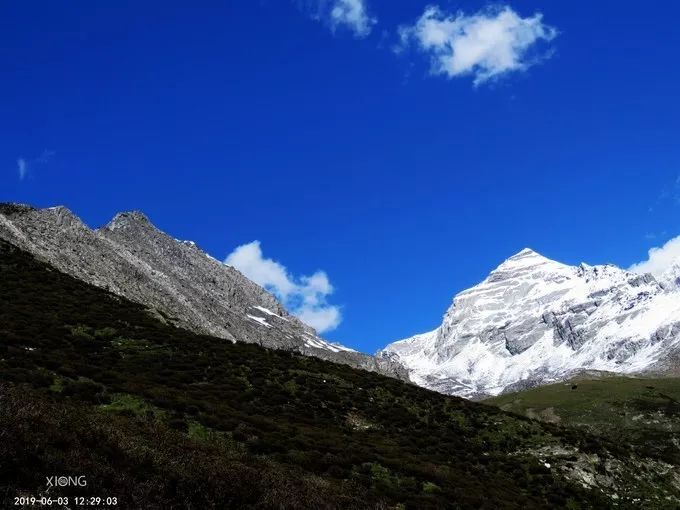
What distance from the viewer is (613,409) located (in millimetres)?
160125

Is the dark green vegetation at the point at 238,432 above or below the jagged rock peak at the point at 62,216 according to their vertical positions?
below

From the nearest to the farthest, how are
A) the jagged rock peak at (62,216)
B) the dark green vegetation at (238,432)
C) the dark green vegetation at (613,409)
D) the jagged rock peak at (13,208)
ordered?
1. the dark green vegetation at (238,432)
2. the jagged rock peak at (13,208)
3. the jagged rock peak at (62,216)
4. the dark green vegetation at (613,409)

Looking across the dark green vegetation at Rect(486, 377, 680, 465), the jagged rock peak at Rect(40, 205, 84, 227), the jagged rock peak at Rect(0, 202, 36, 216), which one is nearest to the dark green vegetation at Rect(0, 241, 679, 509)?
the jagged rock peak at Rect(0, 202, 36, 216)

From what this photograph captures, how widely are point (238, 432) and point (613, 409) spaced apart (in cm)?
16010

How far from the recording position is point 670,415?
504 feet

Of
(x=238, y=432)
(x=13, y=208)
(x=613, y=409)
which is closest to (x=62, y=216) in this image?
(x=13, y=208)

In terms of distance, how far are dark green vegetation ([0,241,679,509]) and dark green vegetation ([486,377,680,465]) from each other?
91928 millimetres

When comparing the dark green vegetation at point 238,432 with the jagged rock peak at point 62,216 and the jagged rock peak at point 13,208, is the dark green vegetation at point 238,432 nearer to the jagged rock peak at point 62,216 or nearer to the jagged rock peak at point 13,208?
the jagged rock peak at point 13,208

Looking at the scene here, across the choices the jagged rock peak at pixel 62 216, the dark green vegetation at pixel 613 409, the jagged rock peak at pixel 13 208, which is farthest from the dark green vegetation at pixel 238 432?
the dark green vegetation at pixel 613 409

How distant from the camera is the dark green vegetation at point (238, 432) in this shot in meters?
13.8

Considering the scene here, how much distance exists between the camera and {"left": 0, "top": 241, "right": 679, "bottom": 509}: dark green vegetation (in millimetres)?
13766

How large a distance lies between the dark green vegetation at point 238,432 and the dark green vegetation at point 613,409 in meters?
91.9

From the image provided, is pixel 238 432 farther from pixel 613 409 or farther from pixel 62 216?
pixel 613 409

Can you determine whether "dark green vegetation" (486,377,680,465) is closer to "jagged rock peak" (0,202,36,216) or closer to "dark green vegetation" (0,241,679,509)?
"dark green vegetation" (0,241,679,509)
